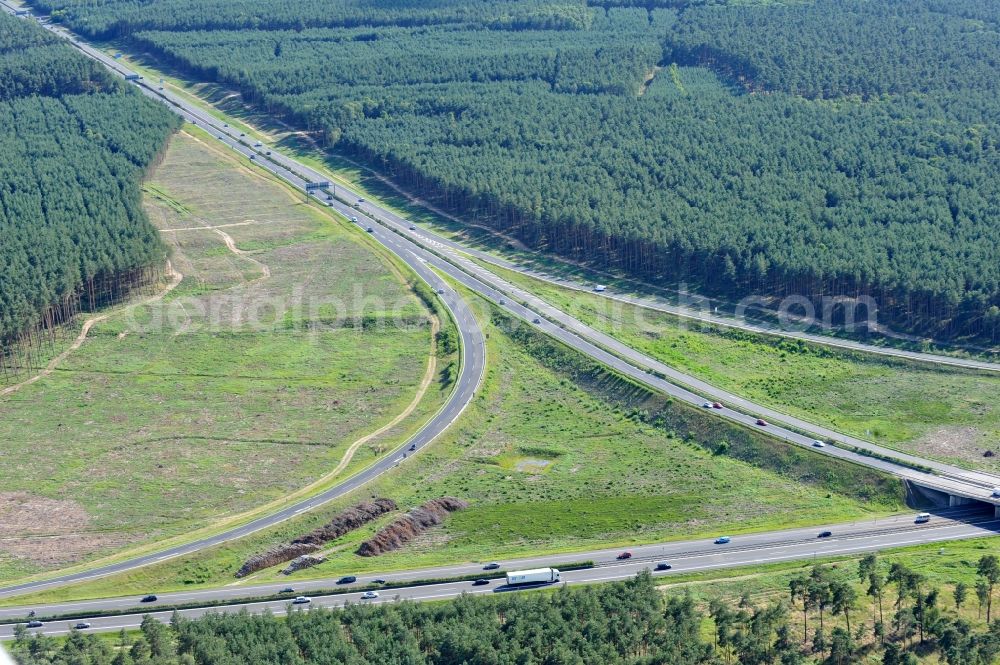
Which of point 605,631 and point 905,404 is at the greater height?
point 905,404

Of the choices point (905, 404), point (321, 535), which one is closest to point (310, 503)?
point (321, 535)


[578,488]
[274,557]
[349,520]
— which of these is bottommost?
[274,557]

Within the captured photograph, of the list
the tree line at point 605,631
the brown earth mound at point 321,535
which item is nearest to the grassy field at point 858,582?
the tree line at point 605,631

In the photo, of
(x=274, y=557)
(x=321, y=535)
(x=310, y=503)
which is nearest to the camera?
(x=274, y=557)

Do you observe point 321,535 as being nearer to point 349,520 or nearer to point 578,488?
point 349,520

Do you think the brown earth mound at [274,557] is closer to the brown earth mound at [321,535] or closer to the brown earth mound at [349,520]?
the brown earth mound at [321,535]

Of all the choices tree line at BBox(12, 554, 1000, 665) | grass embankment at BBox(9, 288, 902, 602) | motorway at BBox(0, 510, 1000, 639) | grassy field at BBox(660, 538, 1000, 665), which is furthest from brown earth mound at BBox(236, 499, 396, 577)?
grassy field at BBox(660, 538, 1000, 665)

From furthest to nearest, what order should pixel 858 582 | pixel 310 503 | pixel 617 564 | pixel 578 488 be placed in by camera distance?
pixel 578 488, pixel 310 503, pixel 617 564, pixel 858 582
